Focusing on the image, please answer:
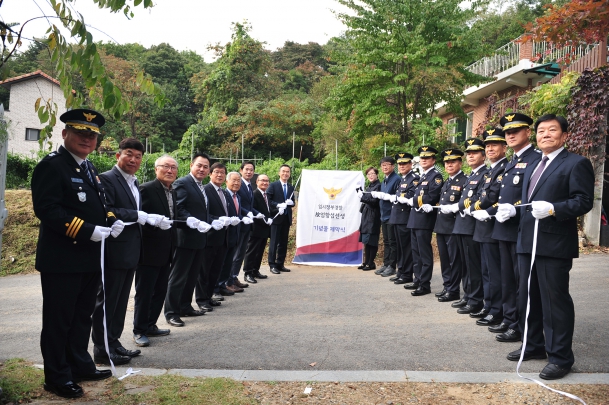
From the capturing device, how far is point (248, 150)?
23.9 meters

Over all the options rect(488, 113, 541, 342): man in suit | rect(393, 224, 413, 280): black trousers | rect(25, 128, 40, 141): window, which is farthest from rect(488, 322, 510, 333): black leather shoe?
rect(25, 128, 40, 141): window

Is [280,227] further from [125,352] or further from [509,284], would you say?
[125,352]

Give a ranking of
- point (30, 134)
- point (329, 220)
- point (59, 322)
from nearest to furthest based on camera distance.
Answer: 1. point (59, 322)
2. point (329, 220)
3. point (30, 134)

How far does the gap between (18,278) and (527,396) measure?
30.6 ft

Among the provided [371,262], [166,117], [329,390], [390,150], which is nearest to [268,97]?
[166,117]

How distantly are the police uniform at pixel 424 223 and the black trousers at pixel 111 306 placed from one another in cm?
464

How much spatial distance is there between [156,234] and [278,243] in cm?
511

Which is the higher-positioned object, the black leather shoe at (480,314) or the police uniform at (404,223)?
the police uniform at (404,223)

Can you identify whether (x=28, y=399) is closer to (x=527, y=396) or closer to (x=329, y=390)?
(x=329, y=390)

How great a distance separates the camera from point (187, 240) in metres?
5.96

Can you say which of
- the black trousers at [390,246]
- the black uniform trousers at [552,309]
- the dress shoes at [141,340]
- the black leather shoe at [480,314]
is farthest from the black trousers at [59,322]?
the black trousers at [390,246]

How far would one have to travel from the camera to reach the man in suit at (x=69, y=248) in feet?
12.4

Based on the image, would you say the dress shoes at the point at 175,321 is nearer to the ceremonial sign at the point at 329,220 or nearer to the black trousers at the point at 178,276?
the black trousers at the point at 178,276


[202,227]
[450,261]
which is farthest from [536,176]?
[202,227]
